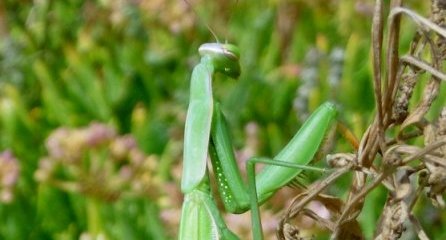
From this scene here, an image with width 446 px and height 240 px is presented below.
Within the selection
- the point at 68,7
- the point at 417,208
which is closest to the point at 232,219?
the point at 417,208

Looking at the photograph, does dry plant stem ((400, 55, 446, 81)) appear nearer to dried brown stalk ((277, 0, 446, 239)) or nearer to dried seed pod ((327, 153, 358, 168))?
dried brown stalk ((277, 0, 446, 239))

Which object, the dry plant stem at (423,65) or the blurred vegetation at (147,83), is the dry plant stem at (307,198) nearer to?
the dry plant stem at (423,65)

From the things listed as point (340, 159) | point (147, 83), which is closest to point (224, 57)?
point (340, 159)

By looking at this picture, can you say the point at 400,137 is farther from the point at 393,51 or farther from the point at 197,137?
the point at 197,137

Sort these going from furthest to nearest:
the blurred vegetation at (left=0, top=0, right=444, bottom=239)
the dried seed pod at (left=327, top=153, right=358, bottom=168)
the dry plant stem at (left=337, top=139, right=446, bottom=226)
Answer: the blurred vegetation at (left=0, top=0, right=444, bottom=239), the dried seed pod at (left=327, top=153, right=358, bottom=168), the dry plant stem at (left=337, top=139, right=446, bottom=226)

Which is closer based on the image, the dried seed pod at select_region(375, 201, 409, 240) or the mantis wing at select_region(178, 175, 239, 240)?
the dried seed pod at select_region(375, 201, 409, 240)

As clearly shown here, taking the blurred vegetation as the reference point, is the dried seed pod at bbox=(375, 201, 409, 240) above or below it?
below

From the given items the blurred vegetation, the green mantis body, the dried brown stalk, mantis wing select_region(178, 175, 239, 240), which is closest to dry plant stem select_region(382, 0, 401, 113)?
the dried brown stalk

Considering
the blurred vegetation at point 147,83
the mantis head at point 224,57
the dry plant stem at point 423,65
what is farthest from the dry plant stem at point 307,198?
the blurred vegetation at point 147,83

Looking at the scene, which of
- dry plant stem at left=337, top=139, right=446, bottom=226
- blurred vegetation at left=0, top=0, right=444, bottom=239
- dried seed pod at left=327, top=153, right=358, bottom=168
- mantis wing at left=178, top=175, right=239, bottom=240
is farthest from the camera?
blurred vegetation at left=0, top=0, right=444, bottom=239
